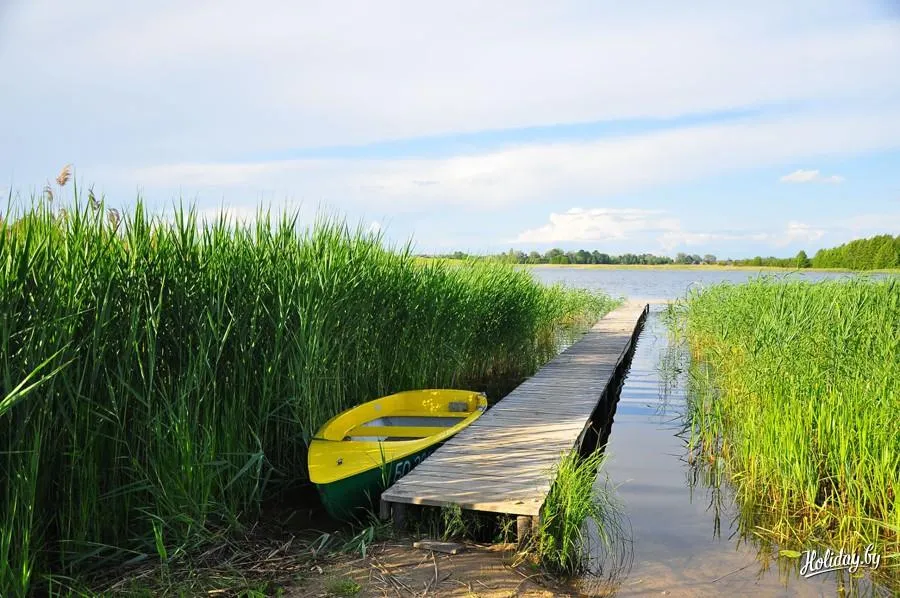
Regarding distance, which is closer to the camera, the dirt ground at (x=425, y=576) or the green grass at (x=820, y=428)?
the dirt ground at (x=425, y=576)

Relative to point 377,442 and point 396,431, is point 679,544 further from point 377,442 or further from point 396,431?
point 396,431

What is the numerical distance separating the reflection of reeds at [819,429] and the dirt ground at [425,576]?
214 centimetres

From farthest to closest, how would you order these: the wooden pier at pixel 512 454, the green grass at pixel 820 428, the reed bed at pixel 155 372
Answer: the green grass at pixel 820 428 < the wooden pier at pixel 512 454 < the reed bed at pixel 155 372

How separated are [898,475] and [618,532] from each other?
1.89m

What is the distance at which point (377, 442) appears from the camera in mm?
5473

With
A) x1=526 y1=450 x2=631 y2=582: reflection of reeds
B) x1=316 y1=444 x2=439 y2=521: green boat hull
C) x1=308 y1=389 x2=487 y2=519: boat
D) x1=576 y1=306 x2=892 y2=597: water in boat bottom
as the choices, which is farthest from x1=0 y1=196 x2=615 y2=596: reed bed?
x1=576 y1=306 x2=892 y2=597: water in boat bottom

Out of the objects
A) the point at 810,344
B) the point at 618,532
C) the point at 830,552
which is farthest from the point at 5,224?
the point at 810,344

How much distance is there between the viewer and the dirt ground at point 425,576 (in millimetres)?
3605

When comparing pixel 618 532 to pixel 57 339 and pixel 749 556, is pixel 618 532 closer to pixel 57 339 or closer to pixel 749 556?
pixel 749 556

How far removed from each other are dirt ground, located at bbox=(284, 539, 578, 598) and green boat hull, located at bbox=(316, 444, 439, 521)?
2.44 feet

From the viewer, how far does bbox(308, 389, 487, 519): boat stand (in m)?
4.93

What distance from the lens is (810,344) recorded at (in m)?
6.02

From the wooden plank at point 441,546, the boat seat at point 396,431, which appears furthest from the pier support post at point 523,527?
the boat seat at point 396,431

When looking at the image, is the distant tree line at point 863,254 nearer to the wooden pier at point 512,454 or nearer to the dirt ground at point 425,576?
the wooden pier at point 512,454
